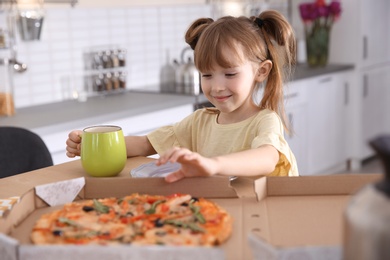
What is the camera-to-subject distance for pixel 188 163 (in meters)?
1.23

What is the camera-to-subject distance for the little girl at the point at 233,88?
171 cm

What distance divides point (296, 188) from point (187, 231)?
305 mm

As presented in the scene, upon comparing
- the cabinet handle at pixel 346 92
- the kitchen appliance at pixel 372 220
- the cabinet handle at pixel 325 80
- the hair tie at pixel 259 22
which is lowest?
the cabinet handle at pixel 346 92

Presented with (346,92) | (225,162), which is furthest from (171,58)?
(225,162)

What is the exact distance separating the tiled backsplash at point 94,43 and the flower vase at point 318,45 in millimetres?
863

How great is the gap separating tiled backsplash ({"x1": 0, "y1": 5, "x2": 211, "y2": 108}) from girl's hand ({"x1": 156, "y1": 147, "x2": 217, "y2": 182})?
2128 millimetres

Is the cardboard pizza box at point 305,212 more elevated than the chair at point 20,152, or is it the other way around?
the cardboard pizza box at point 305,212

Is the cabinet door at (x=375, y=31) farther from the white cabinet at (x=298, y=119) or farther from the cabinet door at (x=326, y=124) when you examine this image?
the white cabinet at (x=298, y=119)

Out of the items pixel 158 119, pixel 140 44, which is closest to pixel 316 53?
pixel 140 44

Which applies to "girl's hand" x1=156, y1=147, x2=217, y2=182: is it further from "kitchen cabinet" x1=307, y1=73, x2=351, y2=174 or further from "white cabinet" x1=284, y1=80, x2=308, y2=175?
"kitchen cabinet" x1=307, y1=73, x2=351, y2=174

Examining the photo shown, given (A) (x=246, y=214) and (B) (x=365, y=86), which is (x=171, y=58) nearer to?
(B) (x=365, y=86)

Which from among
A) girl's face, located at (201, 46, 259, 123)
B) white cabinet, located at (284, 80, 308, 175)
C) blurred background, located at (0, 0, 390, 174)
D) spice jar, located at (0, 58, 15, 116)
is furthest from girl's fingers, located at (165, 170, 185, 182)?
white cabinet, located at (284, 80, 308, 175)

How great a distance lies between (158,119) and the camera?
125 inches

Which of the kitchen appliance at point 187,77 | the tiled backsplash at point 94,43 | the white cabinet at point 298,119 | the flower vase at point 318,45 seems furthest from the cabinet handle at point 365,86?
the kitchen appliance at point 187,77
